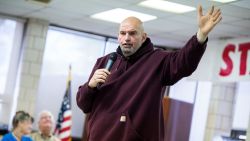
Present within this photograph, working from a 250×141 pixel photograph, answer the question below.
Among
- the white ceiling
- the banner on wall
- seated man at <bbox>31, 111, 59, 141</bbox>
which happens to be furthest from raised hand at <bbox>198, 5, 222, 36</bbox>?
the banner on wall

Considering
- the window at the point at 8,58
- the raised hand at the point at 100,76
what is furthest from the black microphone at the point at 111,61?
the window at the point at 8,58

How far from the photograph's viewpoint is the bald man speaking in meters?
1.83

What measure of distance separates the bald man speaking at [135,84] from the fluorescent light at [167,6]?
354 centimetres

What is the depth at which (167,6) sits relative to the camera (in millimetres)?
5648

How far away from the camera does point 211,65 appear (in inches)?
283

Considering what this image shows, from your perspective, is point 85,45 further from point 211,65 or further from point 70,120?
point 211,65

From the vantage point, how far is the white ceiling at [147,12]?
556 cm

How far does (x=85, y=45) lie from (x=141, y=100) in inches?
254

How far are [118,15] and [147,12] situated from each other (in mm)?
632

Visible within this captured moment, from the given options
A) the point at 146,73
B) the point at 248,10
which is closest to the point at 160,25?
the point at 248,10

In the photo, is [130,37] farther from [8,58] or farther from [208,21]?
[8,58]

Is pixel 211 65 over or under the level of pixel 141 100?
over

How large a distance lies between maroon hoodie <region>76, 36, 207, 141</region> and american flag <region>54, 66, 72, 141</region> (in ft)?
18.0

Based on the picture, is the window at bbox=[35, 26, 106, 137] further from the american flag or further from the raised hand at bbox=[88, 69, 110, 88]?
the raised hand at bbox=[88, 69, 110, 88]
